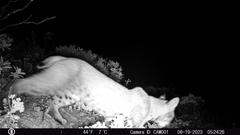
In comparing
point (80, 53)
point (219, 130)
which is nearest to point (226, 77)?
point (219, 130)

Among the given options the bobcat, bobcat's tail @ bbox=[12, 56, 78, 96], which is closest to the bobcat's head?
the bobcat

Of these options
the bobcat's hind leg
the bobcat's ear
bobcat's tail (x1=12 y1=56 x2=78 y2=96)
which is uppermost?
bobcat's tail (x1=12 y1=56 x2=78 y2=96)

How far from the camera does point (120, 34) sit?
6848 millimetres

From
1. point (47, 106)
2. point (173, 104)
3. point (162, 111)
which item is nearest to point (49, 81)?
point (47, 106)

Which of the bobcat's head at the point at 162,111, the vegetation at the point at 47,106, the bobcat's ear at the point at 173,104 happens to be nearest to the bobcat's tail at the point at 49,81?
the vegetation at the point at 47,106

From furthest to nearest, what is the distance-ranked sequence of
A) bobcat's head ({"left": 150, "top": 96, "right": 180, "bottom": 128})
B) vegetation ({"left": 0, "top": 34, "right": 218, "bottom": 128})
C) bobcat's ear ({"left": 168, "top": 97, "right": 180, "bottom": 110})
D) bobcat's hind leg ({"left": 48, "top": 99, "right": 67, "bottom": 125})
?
1. bobcat's ear ({"left": 168, "top": 97, "right": 180, "bottom": 110})
2. bobcat's head ({"left": 150, "top": 96, "right": 180, "bottom": 128})
3. bobcat's hind leg ({"left": 48, "top": 99, "right": 67, "bottom": 125})
4. vegetation ({"left": 0, "top": 34, "right": 218, "bottom": 128})

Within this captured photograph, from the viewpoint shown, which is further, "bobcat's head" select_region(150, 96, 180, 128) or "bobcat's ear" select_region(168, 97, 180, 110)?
"bobcat's ear" select_region(168, 97, 180, 110)

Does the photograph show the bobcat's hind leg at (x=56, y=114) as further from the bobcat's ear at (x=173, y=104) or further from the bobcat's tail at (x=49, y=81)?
the bobcat's ear at (x=173, y=104)

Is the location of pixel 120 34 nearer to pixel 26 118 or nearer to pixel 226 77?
pixel 226 77

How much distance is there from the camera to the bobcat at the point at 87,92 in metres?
4.42

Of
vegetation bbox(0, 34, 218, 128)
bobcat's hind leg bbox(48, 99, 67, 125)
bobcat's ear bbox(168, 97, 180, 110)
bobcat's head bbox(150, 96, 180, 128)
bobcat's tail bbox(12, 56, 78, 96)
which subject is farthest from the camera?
bobcat's ear bbox(168, 97, 180, 110)

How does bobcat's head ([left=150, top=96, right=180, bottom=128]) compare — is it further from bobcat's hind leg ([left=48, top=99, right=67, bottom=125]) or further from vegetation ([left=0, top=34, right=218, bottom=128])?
bobcat's hind leg ([left=48, top=99, right=67, bottom=125])

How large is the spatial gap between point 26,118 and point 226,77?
4.16 m

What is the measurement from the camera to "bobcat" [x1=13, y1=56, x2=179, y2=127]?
4418mm
